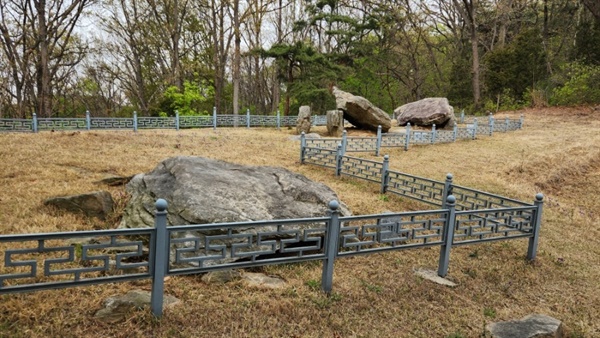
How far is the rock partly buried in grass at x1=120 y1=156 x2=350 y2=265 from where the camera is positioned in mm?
5008

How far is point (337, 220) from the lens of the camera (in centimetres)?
431

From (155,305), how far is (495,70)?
103 ft

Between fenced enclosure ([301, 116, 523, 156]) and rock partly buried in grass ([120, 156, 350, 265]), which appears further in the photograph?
fenced enclosure ([301, 116, 523, 156])

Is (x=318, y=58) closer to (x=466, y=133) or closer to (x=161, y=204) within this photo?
(x=466, y=133)

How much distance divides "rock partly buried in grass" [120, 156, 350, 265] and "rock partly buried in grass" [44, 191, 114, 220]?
522 millimetres

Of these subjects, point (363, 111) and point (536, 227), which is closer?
point (536, 227)

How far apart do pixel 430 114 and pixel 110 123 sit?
55.6 feet

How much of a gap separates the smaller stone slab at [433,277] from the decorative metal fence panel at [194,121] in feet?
58.0

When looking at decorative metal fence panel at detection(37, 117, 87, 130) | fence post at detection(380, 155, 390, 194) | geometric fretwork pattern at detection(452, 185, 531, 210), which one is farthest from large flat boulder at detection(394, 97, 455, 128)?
decorative metal fence panel at detection(37, 117, 87, 130)

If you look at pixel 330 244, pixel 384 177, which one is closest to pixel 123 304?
pixel 330 244

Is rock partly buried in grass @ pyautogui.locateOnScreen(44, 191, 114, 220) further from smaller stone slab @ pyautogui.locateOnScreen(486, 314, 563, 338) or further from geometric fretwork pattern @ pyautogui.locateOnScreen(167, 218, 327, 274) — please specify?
smaller stone slab @ pyautogui.locateOnScreen(486, 314, 563, 338)

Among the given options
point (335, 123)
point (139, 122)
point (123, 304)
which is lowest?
point (123, 304)

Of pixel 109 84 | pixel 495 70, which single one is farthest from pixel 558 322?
pixel 109 84

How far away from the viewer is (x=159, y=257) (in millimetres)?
3457
